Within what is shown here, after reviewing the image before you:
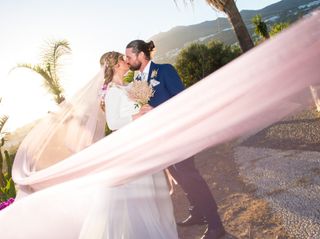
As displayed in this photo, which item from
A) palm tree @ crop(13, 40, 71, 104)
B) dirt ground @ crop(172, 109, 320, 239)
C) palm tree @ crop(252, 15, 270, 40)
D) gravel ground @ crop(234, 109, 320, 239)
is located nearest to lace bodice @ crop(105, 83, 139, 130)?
dirt ground @ crop(172, 109, 320, 239)

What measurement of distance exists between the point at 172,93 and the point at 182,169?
78cm

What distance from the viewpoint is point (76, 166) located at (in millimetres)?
2324

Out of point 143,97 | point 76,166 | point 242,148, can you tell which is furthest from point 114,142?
point 242,148

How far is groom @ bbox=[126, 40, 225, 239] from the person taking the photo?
3.32 m

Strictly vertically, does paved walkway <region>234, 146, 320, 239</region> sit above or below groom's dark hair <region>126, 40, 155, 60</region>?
below

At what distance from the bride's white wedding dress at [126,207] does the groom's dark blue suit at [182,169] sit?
27cm

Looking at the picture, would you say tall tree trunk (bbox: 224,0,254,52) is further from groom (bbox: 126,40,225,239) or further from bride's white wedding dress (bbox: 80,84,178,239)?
bride's white wedding dress (bbox: 80,84,178,239)

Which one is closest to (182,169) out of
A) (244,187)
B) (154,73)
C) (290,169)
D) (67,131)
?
(154,73)

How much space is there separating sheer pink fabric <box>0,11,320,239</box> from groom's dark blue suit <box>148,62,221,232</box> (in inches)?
49.9

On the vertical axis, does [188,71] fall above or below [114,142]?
below

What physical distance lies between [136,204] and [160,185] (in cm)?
45

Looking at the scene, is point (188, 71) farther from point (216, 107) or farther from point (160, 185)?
point (216, 107)

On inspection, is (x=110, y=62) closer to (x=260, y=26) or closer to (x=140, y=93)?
(x=140, y=93)

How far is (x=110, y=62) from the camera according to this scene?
330 cm
